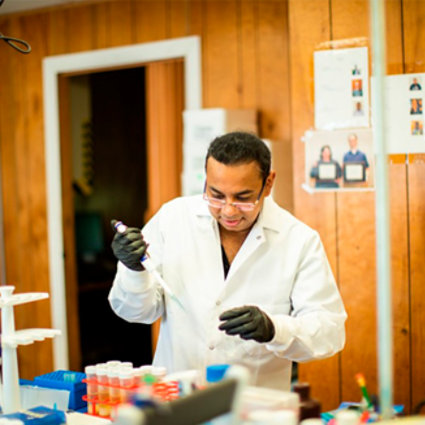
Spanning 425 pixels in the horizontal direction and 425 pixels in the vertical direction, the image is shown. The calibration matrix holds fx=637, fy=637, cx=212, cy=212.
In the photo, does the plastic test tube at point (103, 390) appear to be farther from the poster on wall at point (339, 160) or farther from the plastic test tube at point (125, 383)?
the poster on wall at point (339, 160)

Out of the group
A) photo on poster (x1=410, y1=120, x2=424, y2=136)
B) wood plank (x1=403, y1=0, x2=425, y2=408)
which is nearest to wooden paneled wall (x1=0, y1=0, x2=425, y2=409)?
wood plank (x1=403, y1=0, x2=425, y2=408)

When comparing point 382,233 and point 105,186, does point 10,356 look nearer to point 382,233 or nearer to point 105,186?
point 382,233

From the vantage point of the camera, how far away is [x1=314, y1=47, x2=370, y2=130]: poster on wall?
292 cm

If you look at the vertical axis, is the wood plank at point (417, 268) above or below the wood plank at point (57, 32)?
below

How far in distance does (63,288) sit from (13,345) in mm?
2867

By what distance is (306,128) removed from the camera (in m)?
3.01

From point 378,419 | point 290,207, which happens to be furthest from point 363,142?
point 378,419

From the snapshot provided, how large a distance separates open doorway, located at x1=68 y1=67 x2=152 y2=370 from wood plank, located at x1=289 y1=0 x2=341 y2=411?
264cm

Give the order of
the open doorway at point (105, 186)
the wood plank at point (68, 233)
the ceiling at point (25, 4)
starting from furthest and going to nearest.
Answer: the open doorway at point (105, 186), the wood plank at point (68, 233), the ceiling at point (25, 4)

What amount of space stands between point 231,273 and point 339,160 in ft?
3.43

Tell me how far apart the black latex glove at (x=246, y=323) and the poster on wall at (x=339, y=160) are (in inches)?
52.7

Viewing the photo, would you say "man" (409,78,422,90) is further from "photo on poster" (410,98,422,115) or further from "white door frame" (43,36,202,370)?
"white door frame" (43,36,202,370)

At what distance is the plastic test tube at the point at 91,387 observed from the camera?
1.76 metres

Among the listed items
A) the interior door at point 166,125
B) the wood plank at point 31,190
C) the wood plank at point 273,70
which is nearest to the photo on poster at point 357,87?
the wood plank at point 273,70
